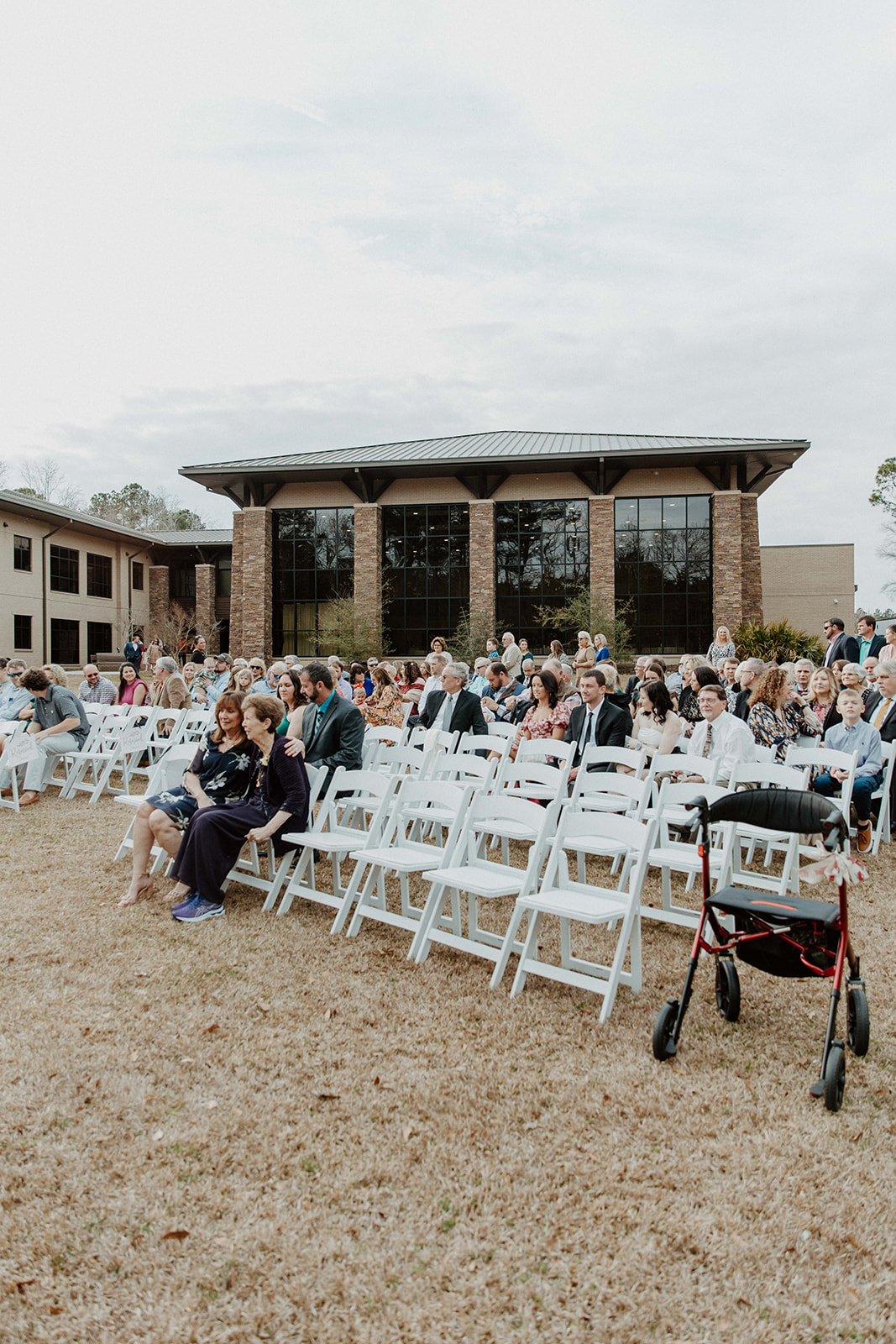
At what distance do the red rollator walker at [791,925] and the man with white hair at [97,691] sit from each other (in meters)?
10.0

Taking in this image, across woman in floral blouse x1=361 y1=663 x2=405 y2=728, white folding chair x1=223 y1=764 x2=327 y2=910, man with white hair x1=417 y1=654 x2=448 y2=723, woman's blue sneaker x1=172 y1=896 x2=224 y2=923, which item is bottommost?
woman's blue sneaker x1=172 y1=896 x2=224 y2=923

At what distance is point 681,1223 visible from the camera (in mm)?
2486

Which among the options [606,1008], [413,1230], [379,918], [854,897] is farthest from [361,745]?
[413,1230]

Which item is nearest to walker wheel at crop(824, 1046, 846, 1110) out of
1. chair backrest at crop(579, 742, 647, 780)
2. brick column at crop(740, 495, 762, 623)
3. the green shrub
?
chair backrest at crop(579, 742, 647, 780)

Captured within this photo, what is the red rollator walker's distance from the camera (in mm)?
3256

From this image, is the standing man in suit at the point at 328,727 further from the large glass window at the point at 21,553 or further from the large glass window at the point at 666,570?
the large glass window at the point at 21,553

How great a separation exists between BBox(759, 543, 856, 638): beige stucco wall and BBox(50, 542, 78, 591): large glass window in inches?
991

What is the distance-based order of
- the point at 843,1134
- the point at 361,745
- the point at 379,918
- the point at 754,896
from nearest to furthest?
the point at 843,1134
the point at 754,896
the point at 379,918
the point at 361,745

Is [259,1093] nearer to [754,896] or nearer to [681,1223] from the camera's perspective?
[681,1223]

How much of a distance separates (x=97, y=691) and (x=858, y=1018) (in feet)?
35.6

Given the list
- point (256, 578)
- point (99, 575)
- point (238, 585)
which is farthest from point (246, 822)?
point (99, 575)

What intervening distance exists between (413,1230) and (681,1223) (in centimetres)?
79

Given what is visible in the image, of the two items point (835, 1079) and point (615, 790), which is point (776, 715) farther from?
point (835, 1079)

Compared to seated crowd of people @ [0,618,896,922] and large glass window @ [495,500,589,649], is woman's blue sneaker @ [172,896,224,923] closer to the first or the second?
seated crowd of people @ [0,618,896,922]
